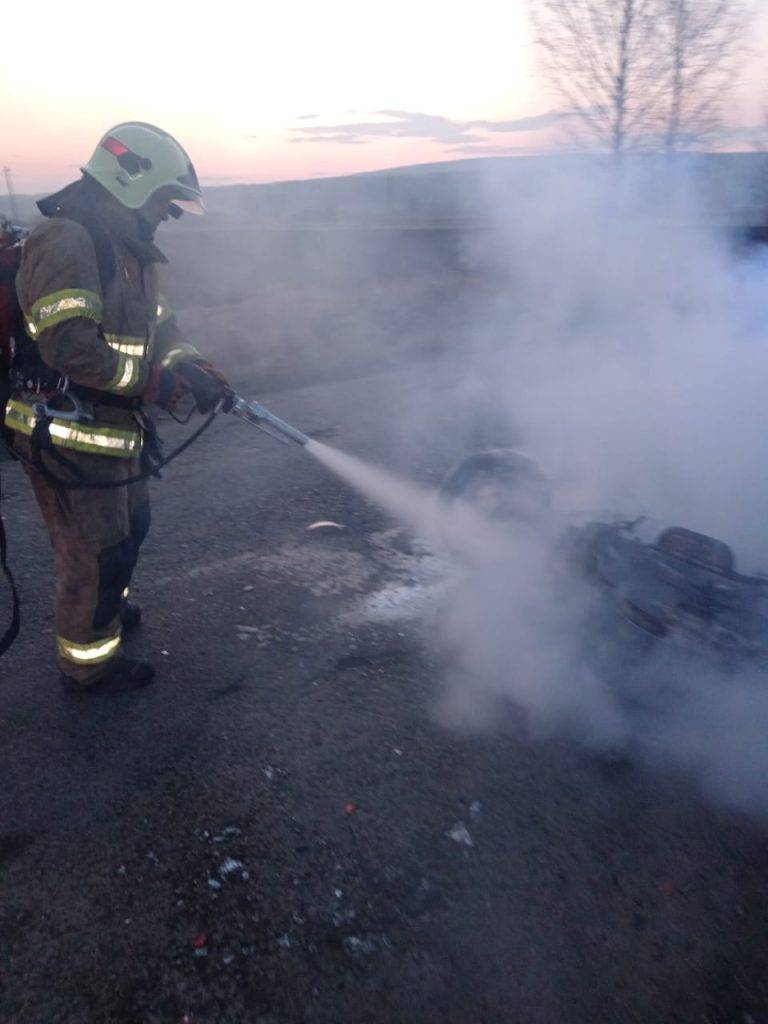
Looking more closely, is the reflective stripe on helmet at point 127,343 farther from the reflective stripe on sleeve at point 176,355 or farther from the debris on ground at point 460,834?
the debris on ground at point 460,834

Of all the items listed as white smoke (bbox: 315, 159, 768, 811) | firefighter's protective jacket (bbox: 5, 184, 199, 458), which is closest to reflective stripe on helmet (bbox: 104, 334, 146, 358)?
firefighter's protective jacket (bbox: 5, 184, 199, 458)

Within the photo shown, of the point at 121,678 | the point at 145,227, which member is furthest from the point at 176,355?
the point at 121,678

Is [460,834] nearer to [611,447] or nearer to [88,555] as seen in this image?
[88,555]

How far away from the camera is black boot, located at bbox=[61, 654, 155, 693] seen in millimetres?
3131

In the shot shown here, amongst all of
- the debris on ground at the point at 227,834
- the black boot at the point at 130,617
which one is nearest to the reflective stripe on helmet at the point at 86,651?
the black boot at the point at 130,617

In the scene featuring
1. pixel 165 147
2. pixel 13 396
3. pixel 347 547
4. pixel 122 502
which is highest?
pixel 165 147

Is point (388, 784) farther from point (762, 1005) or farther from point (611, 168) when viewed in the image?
point (611, 168)

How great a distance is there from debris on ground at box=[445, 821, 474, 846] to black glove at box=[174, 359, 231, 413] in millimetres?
1882

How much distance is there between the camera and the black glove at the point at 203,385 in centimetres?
319

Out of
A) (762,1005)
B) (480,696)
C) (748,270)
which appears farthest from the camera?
(748,270)

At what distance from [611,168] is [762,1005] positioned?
19.1 ft

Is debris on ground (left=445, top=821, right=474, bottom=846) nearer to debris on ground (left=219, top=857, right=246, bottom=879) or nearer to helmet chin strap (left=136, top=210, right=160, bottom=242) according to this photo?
debris on ground (left=219, top=857, right=246, bottom=879)

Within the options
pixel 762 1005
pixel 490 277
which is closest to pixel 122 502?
pixel 762 1005

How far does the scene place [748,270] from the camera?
16.7 feet
